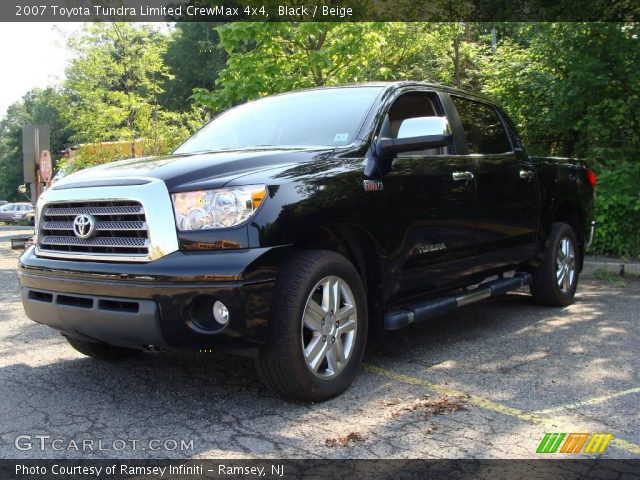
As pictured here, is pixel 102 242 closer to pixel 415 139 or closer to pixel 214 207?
pixel 214 207

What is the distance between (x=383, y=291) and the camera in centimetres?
425

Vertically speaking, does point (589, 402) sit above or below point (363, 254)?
below

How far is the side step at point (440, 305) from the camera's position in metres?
4.24

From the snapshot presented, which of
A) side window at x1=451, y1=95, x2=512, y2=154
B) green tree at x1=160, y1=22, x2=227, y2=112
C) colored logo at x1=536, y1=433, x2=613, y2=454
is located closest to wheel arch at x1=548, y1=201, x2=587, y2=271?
side window at x1=451, y1=95, x2=512, y2=154

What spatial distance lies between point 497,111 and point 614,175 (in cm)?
432

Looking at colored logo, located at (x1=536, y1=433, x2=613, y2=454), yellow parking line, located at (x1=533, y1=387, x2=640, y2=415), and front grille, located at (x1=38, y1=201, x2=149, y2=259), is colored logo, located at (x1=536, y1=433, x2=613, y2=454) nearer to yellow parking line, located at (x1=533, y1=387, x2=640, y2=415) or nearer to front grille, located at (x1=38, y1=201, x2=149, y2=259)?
yellow parking line, located at (x1=533, y1=387, x2=640, y2=415)

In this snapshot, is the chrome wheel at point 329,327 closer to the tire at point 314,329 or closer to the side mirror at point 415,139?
the tire at point 314,329

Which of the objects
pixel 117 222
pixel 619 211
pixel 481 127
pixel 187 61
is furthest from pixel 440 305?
pixel 187 61

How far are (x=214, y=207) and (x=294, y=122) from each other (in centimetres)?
143

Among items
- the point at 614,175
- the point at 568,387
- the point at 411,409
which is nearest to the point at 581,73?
the point at 614,175

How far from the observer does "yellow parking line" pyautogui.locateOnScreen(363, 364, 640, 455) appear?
128 inches

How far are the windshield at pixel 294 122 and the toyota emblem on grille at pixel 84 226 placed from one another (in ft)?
3.93

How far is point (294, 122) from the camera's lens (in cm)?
466

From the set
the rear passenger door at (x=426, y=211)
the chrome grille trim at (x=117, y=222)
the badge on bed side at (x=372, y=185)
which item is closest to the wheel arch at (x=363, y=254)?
the rear passenger door at (x=426, y=211)
